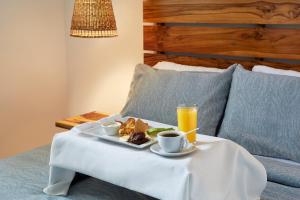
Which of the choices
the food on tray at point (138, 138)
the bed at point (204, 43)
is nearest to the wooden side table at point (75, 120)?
the bed at point (204, 43)

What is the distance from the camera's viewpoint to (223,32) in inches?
95.6

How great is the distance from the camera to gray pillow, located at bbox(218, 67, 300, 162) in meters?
1.85

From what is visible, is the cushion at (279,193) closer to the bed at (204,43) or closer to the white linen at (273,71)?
the bed at (204,43)

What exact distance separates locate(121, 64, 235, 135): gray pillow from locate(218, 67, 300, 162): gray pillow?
0.08m

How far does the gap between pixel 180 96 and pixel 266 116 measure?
0.47m

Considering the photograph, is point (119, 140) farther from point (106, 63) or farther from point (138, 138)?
point (106, 63)

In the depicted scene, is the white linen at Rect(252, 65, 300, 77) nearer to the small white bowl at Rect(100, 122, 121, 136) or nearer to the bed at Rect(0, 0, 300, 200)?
the bed at Rect(0, 0, 300, 200)

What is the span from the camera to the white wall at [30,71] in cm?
293

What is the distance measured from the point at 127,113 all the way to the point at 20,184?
76cm

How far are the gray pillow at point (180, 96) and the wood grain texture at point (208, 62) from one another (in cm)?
23

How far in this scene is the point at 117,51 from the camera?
3008mm

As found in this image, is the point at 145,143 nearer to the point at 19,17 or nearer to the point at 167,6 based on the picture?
the point at 167,6

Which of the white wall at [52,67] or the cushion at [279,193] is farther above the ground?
the white wall at [52,67]

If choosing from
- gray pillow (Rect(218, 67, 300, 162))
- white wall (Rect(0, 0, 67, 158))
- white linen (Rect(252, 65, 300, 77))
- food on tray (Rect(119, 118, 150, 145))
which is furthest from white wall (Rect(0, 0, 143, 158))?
food on tray (Rect(119, 118, 150, 145))
